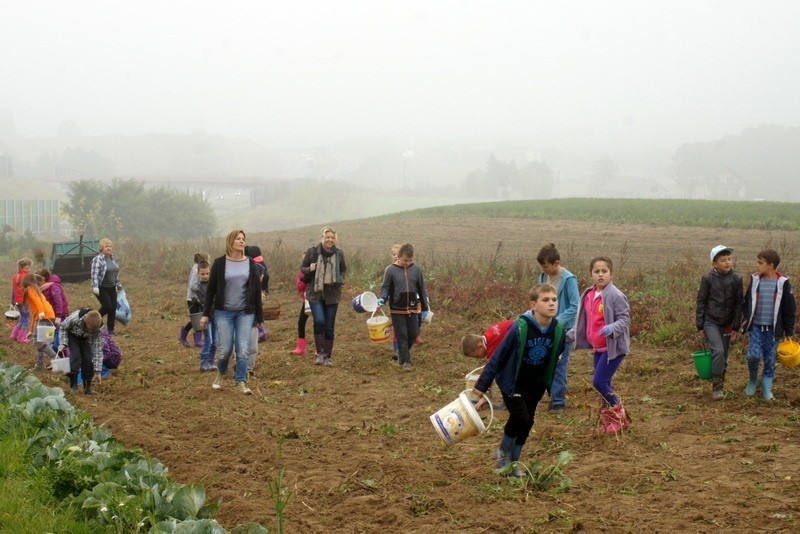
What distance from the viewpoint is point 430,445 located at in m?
8.23

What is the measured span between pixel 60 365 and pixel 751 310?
763 cm

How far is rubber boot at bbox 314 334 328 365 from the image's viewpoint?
1262cm

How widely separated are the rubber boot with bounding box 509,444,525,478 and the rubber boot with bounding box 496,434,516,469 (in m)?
0.02

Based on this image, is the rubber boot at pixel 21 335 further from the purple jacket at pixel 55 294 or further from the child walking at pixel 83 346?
the child walking at pixel 83 346

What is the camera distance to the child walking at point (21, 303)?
13254 millimetres

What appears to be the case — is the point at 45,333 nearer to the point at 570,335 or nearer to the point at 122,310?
the point at 122,310

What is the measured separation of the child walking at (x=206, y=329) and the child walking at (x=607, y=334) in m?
5.50

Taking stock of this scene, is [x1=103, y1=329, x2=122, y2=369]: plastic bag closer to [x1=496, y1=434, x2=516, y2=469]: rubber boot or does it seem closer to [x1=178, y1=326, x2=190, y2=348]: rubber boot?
[x1=178, y1=326, x2=190, y2=348]: rubber boot

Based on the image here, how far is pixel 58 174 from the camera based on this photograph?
160000mm

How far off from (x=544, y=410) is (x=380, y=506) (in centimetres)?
379

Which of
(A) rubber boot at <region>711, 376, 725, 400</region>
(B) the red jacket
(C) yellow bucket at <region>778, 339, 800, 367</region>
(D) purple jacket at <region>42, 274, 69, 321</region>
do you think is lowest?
(A) rubber boot at <region>711, 376, 725, 400</region>

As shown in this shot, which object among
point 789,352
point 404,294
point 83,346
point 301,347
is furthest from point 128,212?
point 789,352

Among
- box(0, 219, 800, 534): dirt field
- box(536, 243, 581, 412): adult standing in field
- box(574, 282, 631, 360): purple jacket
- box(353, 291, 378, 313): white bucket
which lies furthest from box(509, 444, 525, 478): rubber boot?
box(353, 291, 378, 313): white bucket

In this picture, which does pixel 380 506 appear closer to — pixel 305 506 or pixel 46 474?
pixel 305 506
